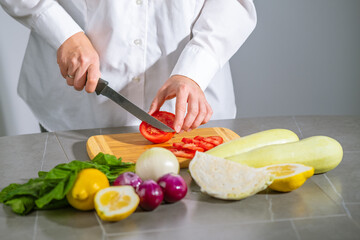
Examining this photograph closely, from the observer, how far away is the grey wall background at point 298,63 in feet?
9.16

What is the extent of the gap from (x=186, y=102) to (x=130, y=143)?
0.21m

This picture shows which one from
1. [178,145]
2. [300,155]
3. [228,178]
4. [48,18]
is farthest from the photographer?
[48,18]

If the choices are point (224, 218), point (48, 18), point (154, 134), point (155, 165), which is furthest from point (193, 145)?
point (48, 18)

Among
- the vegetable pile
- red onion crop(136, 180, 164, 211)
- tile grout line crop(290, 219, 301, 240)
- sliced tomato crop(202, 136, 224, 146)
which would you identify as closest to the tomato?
sliced tomato crop(202, 136, 224, 146)

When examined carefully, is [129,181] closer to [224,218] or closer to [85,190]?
[85,190]

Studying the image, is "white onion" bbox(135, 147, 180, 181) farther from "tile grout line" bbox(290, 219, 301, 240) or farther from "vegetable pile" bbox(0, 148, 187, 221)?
"tile grout line" bbox(290, 219, 301, 240)

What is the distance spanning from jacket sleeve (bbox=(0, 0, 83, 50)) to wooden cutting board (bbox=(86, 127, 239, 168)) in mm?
366

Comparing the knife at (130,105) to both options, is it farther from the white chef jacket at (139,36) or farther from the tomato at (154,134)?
the white chef jacket at (139,36)

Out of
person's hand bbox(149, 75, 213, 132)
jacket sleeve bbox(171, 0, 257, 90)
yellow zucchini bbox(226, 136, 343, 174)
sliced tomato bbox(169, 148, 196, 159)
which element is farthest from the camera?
jacket sleeve bbox(171, 0, 257, 90)

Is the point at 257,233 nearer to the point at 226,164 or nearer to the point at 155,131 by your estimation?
the point at 226,164

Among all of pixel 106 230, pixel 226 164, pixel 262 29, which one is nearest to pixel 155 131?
pixel 226 164

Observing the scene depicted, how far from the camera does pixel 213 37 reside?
164cm

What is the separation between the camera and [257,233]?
968 millimetres

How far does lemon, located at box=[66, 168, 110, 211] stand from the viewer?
40.3 inches
